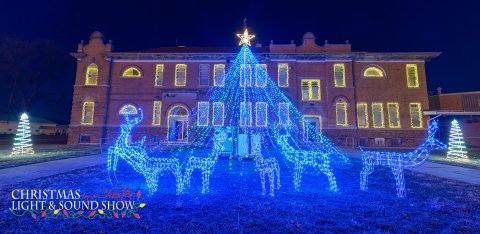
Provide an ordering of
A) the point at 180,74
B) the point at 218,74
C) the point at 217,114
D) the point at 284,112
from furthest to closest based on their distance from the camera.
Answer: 1. the point at 180,74
2. the point at 218,74
3. the point at 284,112
4. the point at 217,114

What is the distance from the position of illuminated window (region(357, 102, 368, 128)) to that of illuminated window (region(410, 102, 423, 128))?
407 centimetres

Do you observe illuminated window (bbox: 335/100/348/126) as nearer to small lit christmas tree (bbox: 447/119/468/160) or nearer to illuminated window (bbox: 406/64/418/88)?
illuminated window (bbox: 406/64/418/88)

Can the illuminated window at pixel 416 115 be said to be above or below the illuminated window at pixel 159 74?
below

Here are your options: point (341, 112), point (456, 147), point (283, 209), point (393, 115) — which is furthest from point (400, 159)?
point (393, 115)

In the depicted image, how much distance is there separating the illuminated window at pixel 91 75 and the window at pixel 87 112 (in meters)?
2.04

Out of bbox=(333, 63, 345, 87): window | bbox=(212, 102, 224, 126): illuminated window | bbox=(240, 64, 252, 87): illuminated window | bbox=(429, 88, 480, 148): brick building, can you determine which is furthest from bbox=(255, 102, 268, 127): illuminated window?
bbox=(429, 88, 480, 148): brick building

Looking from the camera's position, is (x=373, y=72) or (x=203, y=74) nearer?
(x=373, y=72)

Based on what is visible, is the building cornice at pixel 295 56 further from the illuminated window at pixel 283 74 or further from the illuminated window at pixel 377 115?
the illuminated window at pixel 377 115

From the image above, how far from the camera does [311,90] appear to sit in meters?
21.9

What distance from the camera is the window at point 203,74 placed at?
22234mm

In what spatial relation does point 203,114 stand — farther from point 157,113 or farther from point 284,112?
point 284,112

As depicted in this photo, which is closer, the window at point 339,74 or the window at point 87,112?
the window at point 339,74

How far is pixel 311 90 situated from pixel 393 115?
7.89 meters

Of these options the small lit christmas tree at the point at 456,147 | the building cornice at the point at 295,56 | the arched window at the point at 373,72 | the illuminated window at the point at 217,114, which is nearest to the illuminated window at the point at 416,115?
the arched window at the point at 373,72
